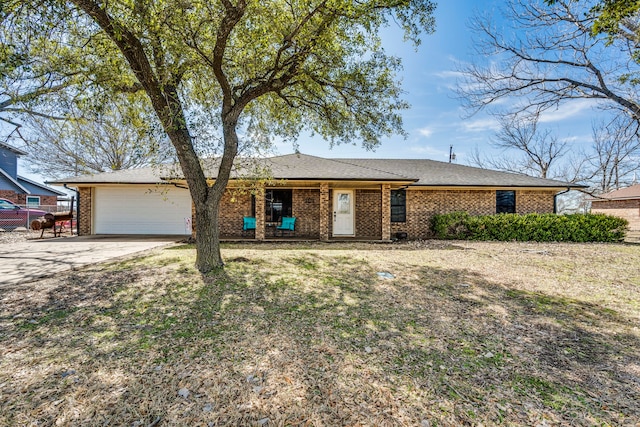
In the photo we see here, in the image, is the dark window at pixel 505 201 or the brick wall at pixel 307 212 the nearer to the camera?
the brick wall at pixel 307 212

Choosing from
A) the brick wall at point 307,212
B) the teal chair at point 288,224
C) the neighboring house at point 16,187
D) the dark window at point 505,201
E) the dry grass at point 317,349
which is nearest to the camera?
the dry grass at point 317,349

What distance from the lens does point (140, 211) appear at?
13.2 meters

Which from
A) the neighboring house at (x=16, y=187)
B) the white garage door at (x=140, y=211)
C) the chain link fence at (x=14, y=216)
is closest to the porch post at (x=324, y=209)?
the white garage door at (x=140, y=211)

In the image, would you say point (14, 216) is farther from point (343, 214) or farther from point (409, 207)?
point (409, 207)

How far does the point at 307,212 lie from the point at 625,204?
2586cm

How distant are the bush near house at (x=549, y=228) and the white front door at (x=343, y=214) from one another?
4891mm

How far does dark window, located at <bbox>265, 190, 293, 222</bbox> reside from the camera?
12.4m

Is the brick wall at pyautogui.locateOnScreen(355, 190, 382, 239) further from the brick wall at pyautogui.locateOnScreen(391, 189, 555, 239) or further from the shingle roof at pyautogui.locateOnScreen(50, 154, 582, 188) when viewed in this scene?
the shingle roof at pyautogui.locateOnScreen(50, 154, 582, 188)

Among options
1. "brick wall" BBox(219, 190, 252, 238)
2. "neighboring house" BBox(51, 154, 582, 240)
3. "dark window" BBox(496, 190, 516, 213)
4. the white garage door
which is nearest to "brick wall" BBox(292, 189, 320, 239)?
"neighboring house" BBox(51, 154, 582, 240)

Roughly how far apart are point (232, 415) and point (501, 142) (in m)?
26.6

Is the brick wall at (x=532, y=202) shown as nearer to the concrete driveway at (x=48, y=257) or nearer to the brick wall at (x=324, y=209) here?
the brick wall at (x=324, y=209)

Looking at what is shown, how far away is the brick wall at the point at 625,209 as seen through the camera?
21062mm

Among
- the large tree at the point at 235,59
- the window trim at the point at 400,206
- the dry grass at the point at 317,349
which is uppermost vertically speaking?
the large tree at the point at 235,59

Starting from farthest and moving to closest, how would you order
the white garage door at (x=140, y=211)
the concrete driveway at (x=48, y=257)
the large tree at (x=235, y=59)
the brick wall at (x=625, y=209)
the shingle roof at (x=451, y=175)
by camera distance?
the brick wall at (x=625, y=209)
the white garage door at (x=140, y=211)
the shingle roof at (x=451, y=175)
the concrete driveway at (x=48, y=257)
the large tree at (x=235, y=59)
